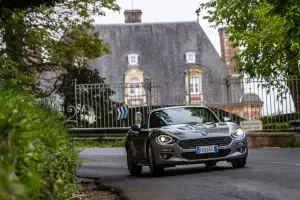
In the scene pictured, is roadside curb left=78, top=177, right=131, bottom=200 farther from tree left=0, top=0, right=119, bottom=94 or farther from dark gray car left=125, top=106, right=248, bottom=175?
tree left=0, top=0, right=119, bottom=94

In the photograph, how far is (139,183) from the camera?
40.0 feet

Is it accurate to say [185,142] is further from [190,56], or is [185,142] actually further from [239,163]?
[190,56]

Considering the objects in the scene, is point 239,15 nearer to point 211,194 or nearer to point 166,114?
point 166,114

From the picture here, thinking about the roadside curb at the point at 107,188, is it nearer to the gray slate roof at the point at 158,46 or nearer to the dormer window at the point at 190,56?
the gray slate roof at the point at 158,46

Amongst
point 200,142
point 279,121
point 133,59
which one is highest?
point 133,59

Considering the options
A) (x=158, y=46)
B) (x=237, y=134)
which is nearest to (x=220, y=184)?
(x=237, y=134)

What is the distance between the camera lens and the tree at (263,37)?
25.3 m

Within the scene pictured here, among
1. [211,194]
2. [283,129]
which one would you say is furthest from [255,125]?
[211,194]

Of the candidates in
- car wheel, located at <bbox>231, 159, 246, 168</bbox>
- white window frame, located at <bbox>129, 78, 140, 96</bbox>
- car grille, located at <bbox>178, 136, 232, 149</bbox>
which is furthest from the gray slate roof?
car grille, located at <bbox>178, 136, 232, 149</bbox>

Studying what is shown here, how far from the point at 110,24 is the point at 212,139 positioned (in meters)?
60.0

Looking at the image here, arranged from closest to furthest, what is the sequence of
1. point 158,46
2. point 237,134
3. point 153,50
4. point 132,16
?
1. point 237,134
2. point 153,50
3. point 158,46
4. point 132,16

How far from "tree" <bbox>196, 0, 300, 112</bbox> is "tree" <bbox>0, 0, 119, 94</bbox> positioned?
20.6 feet

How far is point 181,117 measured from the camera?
14648mm

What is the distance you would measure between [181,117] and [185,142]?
1.38 metres
